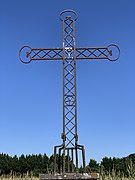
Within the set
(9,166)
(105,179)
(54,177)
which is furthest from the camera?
(9,166)

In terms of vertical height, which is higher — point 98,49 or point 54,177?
point 98,49

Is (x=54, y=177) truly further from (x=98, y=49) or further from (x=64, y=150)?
(x=98, y=49)

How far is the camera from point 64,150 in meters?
2.98

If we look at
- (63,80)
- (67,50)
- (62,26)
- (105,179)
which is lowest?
(105,179)

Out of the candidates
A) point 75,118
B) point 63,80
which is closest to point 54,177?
point 75,118

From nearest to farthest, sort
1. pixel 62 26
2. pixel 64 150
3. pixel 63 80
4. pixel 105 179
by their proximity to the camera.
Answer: pixel 64 150 → pixel 63 80 → pixel 62 26 → pixel 105 179

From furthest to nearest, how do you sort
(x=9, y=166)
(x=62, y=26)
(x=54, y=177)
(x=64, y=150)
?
(x=9, y=166)
(x=62, y=26)
(x=64, y=150)
(x=54, y=177)

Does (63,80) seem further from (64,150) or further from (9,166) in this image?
(9,166)

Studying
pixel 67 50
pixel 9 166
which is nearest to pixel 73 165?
pixel 67 50

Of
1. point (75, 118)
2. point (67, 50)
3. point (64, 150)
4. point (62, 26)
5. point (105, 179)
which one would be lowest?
point (105, 179)

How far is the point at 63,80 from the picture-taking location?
317cm

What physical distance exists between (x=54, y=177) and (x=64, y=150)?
37 centimetres

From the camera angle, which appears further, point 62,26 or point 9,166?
point 9,166

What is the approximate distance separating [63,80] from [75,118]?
420 mm
